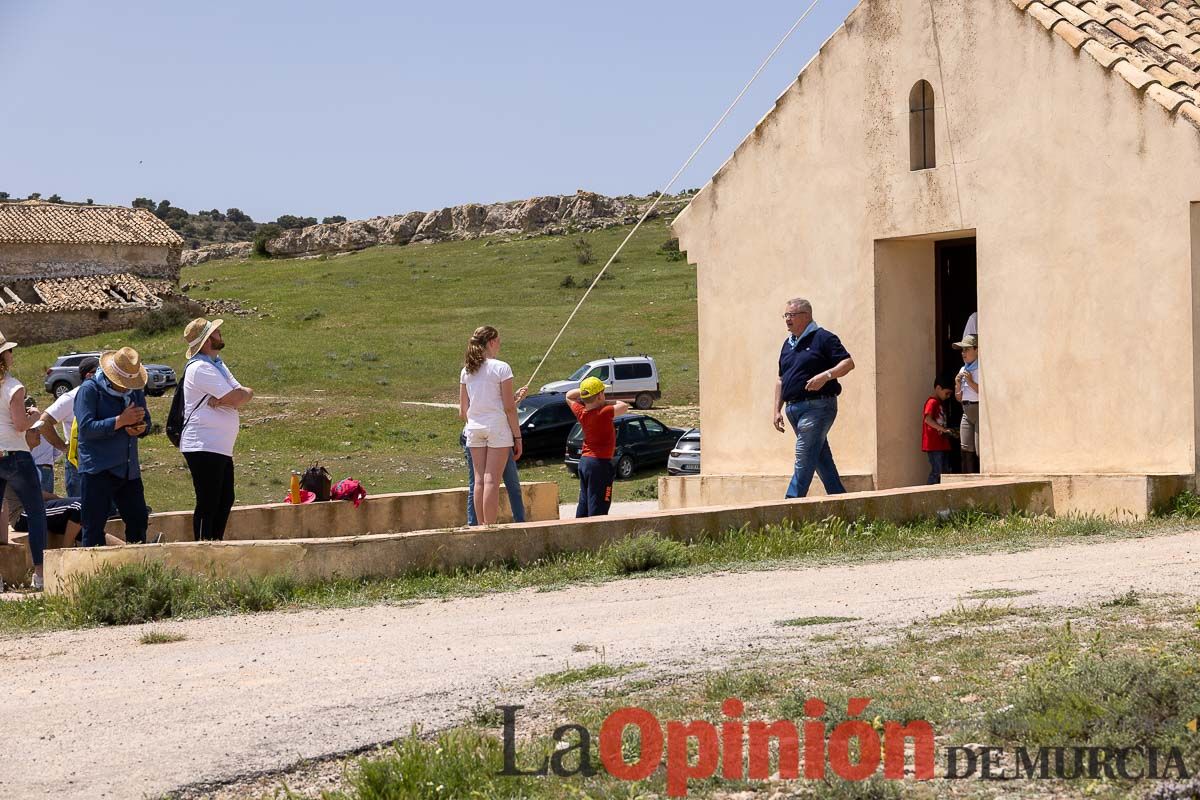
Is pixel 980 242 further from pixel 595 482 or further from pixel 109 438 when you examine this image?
pixel 109 438

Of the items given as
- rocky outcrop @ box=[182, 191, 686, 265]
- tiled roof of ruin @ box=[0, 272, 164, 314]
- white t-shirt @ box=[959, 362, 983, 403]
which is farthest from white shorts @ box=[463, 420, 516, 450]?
rocky outcrop @ box=[182, 191, 686, 265]

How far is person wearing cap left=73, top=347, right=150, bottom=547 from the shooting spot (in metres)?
9.91

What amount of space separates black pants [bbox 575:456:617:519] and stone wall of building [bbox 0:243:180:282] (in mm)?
56283

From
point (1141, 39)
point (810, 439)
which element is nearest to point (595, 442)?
point (810, 439)

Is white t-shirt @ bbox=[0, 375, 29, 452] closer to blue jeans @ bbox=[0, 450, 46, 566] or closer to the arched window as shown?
blue jeans @ bbox=[0, 450, 46, 566]

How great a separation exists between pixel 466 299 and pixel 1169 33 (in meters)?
53.0

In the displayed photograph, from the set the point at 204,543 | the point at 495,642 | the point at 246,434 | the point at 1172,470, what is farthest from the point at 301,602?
the point at 246,434

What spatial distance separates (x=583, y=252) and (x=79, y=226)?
2538 cm

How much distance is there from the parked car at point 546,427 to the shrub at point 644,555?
2132 cm

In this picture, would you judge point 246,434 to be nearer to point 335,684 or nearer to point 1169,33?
point 1169,33

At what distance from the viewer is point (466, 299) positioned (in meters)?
64.4

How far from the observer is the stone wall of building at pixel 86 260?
2463 inches

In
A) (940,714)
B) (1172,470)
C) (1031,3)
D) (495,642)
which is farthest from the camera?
(1031,3)

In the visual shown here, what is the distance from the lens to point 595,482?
39.4 ft
